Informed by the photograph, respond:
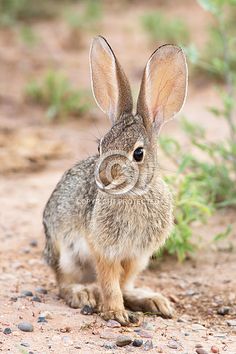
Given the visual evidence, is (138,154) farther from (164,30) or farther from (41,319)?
(164,30)

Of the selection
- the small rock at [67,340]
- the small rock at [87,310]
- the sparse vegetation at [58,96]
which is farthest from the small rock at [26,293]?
the sparse vegetation at [58,96]

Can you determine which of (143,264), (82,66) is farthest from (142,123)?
(82,66)

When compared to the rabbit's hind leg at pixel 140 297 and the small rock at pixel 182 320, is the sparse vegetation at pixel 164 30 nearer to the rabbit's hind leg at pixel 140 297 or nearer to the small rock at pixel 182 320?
the rabbit's hind leg at pixel 140 297

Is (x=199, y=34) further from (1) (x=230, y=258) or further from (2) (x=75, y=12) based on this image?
(1) (x=230, y=258)

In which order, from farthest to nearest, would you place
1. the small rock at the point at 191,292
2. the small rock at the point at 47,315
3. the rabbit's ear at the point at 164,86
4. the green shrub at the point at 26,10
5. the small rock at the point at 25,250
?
the green shrub at the point at 26,10, the small rock at the point at 25,250, the small rock at the point at 191,292, the rabbit's ear at the point at 164,86, the small rock at the point at 47,315

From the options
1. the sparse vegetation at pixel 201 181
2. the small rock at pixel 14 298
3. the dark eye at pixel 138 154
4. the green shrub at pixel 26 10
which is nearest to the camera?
the dark eye at pixel 138 154

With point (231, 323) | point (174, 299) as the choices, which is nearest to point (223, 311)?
point (231, 323)

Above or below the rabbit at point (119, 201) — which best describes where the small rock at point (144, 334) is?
below
